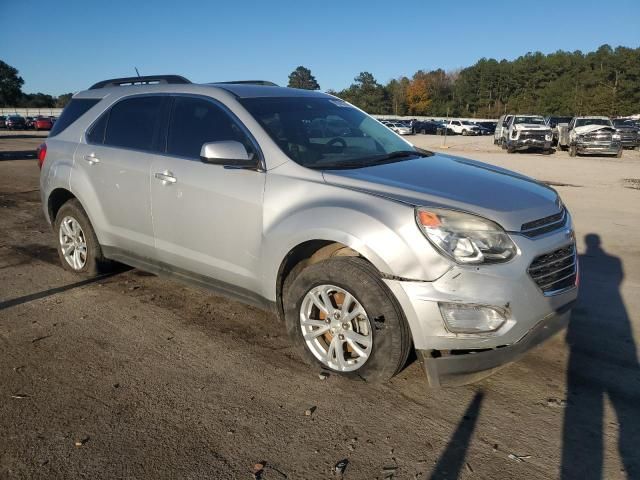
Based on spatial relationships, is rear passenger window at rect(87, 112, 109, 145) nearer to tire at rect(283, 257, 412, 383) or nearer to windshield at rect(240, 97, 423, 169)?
windshield at rect(240, 97, 423, 169)

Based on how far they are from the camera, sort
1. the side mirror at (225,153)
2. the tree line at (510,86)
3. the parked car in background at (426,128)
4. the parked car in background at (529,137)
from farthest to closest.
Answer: the tree line at (510,86) < the parked car in background at (426,128) < the parked car in background at (529,137) < the side mirror at (225,153)

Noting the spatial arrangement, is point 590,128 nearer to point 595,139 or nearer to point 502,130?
point 595,139

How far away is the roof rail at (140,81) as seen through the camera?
4.67 m

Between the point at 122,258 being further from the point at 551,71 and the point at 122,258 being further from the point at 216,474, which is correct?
the point at 551,71

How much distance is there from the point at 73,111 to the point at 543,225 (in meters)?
4.43

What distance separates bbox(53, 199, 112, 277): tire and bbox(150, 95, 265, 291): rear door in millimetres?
1081

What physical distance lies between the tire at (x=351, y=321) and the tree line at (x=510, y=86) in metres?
90.3

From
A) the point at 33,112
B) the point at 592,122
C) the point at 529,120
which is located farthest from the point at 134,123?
the point at 33,112

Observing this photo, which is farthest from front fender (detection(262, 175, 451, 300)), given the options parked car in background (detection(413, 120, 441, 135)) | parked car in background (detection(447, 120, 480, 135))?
parked car in background (detection(413, 120, 441, 135))

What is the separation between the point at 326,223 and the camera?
10.3 feet

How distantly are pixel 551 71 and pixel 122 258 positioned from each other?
112m

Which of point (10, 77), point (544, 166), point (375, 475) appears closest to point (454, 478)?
point (375, 475)

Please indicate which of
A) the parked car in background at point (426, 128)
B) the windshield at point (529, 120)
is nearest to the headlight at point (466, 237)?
the windshield at point (529, 120)

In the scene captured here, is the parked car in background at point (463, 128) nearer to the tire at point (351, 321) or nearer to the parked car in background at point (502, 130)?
the parked car in background at point (502, 130)
